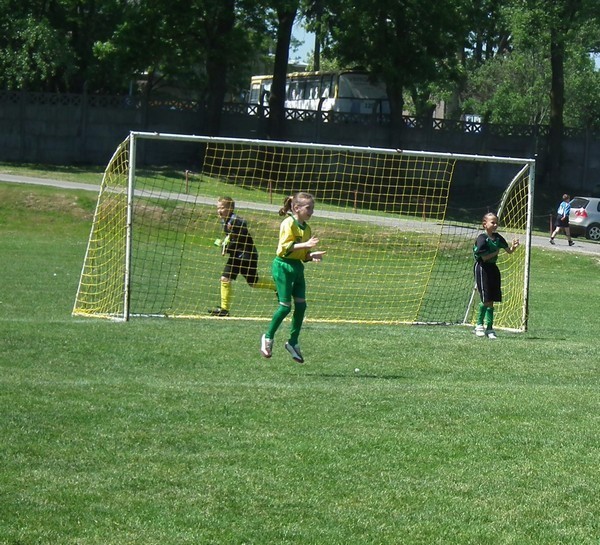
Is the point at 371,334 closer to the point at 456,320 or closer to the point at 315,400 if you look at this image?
the point at 456,320

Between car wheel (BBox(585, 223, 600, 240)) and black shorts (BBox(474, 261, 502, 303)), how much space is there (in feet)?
77.7

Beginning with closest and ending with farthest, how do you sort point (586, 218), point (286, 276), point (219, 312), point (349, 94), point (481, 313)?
1. point (286, 276)
2. point (481, 313)
3. point (219, 312)
4. point (586, 218)
5. point (349, 94)

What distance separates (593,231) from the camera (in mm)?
36250

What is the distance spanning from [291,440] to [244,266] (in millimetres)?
8026

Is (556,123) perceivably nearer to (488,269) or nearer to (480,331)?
(488,269)

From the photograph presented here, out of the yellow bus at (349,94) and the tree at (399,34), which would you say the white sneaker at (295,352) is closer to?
the tree at (399,34)

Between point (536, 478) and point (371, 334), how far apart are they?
6.97m

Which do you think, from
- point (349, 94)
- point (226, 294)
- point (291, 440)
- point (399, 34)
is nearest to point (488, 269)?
point (226, 294)

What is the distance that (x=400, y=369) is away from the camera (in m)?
10.6

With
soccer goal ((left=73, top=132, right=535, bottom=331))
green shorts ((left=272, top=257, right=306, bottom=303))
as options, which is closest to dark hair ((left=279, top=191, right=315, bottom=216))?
green shorts ((left=272, top=257, right=306, bottom=303))

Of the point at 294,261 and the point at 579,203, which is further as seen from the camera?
the point at 579,203

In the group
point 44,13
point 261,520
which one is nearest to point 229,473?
point 261,520

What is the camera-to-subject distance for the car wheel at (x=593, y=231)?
36.2 meters

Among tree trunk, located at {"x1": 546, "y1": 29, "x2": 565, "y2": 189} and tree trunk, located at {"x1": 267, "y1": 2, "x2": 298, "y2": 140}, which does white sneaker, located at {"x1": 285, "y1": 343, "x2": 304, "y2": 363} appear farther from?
tree trunk, located at {"x1": 546, "y1": 29, "x2": 565, "y2": 189}
